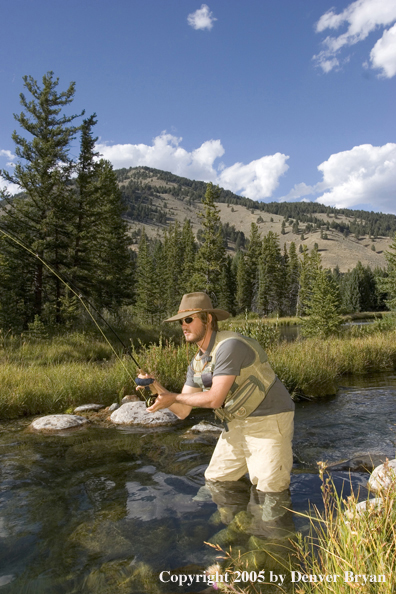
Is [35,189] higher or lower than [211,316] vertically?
higher

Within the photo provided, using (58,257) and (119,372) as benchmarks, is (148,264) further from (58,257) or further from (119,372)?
(119,372)

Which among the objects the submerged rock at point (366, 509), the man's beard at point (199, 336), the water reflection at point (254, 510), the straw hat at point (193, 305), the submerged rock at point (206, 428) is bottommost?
the submerged rock at point (206, 428)

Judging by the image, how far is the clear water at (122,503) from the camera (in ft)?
10.5

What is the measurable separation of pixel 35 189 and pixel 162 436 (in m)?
16.1

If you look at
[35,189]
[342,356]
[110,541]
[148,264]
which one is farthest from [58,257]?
A: [148,264]

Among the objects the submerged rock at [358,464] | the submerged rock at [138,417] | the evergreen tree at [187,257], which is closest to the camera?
the submerged rock at [358,464]

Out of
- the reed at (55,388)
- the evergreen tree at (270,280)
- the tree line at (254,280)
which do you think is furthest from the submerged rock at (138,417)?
the evergreen tree at (270,280)

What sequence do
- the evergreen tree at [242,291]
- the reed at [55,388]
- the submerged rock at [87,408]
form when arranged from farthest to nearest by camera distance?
the evergreen tree at [242,291] < the submerged rock at [87,408] < the reed at [55,388]

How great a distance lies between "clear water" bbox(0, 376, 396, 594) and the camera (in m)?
3.19

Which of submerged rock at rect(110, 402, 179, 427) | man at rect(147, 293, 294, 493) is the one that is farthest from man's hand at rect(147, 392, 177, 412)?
submerged rock at rect(110, 402, 179, 427)

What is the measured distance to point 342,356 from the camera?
13391mm

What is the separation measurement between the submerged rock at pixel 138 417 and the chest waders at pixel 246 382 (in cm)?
384

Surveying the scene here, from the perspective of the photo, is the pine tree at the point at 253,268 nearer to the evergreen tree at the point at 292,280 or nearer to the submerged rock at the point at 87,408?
the evergreen tree at the point at 292,280

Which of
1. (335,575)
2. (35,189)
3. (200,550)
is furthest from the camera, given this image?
(35,189)
